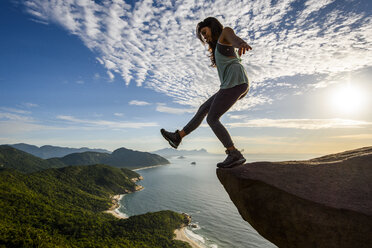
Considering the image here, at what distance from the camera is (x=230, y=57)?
10.9 feet

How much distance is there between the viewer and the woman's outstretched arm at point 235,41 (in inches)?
112

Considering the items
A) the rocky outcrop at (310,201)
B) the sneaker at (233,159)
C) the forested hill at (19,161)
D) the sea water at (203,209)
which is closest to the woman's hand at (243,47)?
the sneaker at (233,159)

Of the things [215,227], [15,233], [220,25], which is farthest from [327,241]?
[215,227]

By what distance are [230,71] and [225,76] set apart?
0.13 meters

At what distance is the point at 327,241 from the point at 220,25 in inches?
153

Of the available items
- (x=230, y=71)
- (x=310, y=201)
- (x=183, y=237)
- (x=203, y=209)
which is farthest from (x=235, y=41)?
(x=203, y=209)

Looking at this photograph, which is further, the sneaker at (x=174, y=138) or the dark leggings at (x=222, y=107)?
the sneaker at (x=174, y=138)

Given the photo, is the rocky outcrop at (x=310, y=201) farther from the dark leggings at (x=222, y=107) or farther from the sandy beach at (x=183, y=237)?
the sandy beach at (x=183, y=237)

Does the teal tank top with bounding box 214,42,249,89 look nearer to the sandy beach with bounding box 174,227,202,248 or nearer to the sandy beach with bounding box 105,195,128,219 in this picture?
the sandy beach with bounding box 174,227,202,248

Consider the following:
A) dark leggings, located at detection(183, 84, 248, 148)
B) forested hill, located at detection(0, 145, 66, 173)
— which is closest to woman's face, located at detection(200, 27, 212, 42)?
dark leggings, located at detection(183, 84, 248, 148)

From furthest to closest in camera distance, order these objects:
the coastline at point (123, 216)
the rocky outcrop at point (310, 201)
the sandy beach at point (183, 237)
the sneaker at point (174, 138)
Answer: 1. the coastline at point (123, 216)
2. the sandy beach at point (183, 237)
3. the sneaker at point (174, 138)
4. the rocky outcrop at point (310, 201)

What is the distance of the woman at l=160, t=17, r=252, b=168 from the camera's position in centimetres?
325

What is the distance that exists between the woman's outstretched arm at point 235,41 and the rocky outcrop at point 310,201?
2033 millimetres

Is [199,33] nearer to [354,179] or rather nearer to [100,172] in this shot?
[354,179]
